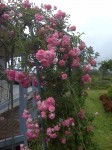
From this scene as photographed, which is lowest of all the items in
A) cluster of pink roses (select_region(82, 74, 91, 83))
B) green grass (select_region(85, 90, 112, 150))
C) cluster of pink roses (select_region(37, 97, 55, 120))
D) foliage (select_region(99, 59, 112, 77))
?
green grass (select_region(85, 90, 112, 150))

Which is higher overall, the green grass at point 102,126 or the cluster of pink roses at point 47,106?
the cluster of pink roses at point 47,106

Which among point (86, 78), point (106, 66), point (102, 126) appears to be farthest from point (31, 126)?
point (106, 66)

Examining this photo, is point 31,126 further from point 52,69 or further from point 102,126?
point 102,126

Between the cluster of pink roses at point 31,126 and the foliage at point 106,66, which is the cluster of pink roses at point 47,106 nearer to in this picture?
the cluster of pink roses at point 31,126

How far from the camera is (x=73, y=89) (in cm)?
398

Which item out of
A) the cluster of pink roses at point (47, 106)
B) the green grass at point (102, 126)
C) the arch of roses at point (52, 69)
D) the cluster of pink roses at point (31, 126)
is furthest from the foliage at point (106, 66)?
the cluster of pink roses at point (47, 106)

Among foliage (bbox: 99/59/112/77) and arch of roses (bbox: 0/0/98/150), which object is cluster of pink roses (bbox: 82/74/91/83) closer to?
arch of roses (bbox: 0/0/98/150)

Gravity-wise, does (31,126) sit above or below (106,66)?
below

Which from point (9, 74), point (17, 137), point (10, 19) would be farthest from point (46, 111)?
point (17, 137)

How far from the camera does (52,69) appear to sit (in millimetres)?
4035

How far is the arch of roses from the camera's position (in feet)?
12.8

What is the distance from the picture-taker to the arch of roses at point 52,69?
3.91 meters

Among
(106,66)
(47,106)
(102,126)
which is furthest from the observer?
(106,66)

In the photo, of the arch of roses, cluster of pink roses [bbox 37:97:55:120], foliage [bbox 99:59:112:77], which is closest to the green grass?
the arch of roses
